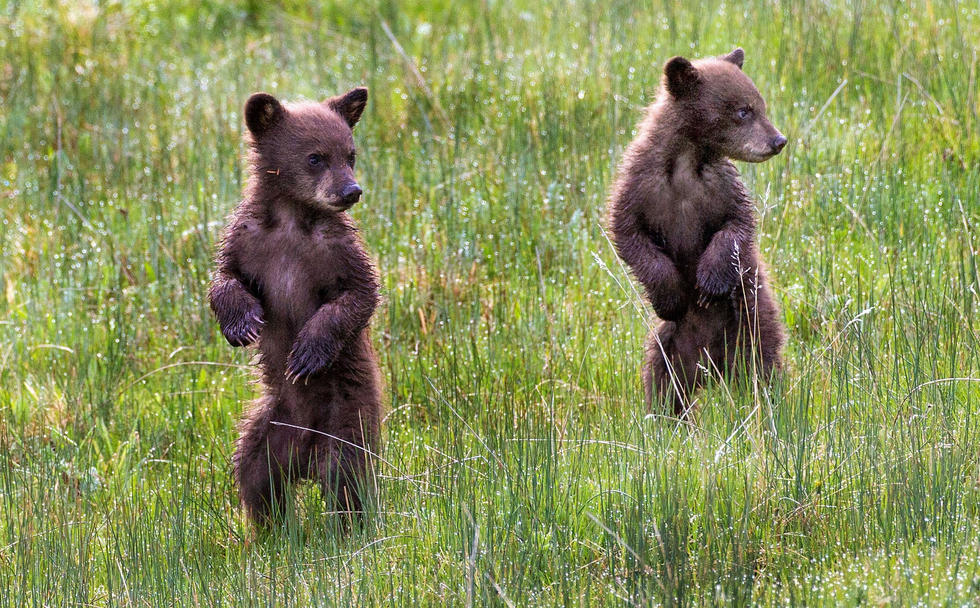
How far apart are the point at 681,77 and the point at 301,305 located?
78.3 inches

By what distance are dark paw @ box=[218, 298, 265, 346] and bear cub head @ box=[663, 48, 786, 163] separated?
2.12m

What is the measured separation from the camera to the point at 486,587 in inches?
160

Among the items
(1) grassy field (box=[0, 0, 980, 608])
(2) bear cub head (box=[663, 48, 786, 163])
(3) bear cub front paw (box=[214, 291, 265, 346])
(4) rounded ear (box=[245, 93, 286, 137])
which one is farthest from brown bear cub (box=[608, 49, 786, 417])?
(3) bear cub front paw (box=[214, 291, 265, 346])

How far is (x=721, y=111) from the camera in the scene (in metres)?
5.66

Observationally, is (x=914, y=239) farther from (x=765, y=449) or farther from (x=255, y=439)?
(x=255, y=439)

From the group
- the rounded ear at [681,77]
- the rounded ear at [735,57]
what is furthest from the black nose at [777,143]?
the rounded ear at [735,57]

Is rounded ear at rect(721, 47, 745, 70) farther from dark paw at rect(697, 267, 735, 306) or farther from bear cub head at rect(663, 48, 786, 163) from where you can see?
dark paw at rect(697, 267, 735, 306)

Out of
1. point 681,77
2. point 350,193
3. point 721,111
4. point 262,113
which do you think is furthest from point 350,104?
point 721,111

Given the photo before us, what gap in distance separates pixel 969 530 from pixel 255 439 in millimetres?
2855

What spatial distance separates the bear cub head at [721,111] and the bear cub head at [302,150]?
4.98 ft

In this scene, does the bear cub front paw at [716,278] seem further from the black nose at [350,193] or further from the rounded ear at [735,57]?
the black nose at [350,193]

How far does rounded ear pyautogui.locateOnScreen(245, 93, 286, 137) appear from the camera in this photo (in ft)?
17.2

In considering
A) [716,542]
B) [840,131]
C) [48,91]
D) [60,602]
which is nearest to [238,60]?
[48,91]

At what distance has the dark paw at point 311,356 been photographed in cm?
512
